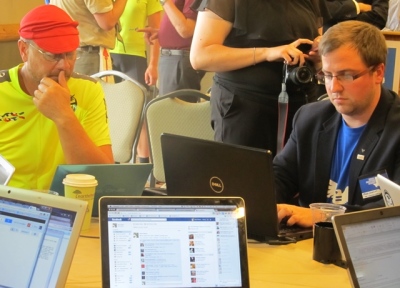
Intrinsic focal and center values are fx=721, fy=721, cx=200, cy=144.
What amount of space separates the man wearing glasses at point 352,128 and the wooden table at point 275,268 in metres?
0.42

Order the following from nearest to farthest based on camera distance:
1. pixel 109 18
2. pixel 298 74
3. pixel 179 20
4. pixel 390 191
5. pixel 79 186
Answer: pixel 390 191 → pixel 79 186 → pixel 298 74 → pixel 179 20 → pixel 109 18

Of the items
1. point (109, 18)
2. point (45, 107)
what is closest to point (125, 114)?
point (109, 18)

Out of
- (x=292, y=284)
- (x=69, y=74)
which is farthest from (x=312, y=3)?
(x=292, y=284)

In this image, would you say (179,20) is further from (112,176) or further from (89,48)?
(112,176)

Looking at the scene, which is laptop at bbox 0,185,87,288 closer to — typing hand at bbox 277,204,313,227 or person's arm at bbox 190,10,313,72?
typing hand at bbox 277,204,313,227

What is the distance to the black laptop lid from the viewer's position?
198cm

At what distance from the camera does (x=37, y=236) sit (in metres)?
1.57

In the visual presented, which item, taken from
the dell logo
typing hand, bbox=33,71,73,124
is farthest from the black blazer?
typing hand, bbox=33,71,73,124

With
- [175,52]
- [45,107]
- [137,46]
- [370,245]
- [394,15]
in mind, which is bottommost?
[394,15]

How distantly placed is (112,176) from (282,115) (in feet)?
3.51

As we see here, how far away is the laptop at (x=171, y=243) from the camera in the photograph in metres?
1.58

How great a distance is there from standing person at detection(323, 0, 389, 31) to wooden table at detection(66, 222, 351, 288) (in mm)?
1590

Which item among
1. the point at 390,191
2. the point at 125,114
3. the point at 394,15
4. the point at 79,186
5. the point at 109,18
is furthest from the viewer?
the point at 394,15

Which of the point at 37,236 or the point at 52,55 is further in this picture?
the point at 52,55
